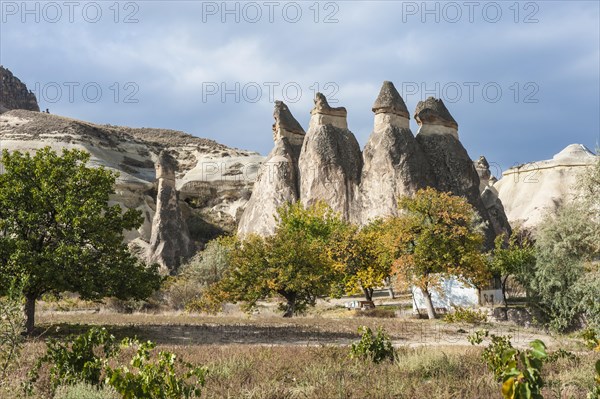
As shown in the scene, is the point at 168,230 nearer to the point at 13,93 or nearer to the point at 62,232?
the point at 62,232

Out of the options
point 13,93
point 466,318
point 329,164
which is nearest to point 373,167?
point 329,164

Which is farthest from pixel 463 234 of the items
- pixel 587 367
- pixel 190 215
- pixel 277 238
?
pixel 190 215

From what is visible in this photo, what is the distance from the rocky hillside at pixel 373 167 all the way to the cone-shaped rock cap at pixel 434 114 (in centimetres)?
11

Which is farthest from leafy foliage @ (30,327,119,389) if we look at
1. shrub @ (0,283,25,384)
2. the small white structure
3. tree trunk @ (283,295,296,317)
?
the small white structure

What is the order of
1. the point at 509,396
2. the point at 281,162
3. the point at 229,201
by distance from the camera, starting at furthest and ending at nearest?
the point at 229,201, the point at 281,162, the point at 509,396

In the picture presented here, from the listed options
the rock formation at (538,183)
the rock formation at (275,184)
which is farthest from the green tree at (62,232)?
the rock formation at (538,183)

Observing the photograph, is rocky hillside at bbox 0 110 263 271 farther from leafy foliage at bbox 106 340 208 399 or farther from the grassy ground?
leafy foliage at bbox 106 340 208 399

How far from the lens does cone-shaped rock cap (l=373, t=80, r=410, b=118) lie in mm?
56125

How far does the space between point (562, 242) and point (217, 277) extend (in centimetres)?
2424

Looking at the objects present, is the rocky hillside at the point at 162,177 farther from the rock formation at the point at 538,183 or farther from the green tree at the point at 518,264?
the rock formation at the point at 538,183

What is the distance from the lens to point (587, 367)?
9445 mm

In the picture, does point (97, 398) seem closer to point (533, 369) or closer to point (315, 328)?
point (533, 369)

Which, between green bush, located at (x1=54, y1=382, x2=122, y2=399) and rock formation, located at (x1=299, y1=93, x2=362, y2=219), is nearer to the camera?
green bush, located at (x1=54, y1=382, x2=122, y2=399)

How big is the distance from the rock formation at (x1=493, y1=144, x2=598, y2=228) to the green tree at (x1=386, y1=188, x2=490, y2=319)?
47.2 meters
